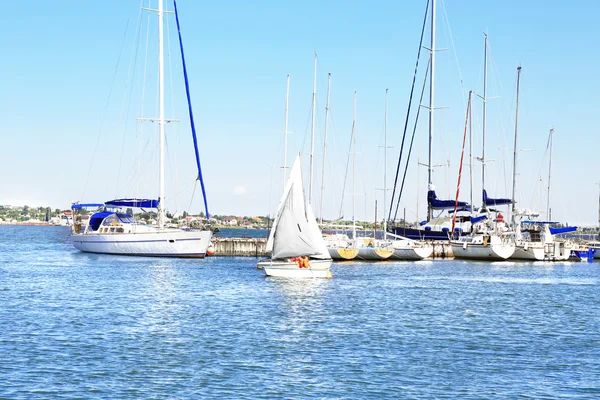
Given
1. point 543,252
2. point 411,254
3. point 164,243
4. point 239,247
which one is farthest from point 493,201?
point 164,243

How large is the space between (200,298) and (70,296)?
817 cm

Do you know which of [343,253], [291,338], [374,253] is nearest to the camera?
[291,338]

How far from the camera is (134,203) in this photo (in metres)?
92.6

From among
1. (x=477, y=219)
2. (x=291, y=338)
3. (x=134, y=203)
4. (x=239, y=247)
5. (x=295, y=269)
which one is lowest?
(x=291, y=338)

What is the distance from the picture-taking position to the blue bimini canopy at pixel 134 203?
9100cm

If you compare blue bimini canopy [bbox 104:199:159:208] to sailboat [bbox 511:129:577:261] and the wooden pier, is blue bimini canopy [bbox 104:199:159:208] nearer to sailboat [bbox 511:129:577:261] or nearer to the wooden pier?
the wooden pier

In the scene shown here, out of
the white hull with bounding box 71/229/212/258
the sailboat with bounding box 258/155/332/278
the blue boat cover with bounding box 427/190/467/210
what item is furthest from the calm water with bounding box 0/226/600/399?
the blue boat cover with bounding box 427/190/467/210

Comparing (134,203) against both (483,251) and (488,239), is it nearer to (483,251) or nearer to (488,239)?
(483,251)

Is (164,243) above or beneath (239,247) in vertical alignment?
above

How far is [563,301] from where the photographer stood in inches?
2170

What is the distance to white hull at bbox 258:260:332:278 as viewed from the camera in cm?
6259

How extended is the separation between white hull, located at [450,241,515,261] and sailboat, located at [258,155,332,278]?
4114cm

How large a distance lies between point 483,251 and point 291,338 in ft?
223

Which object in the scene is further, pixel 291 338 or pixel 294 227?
pixel 294 227
